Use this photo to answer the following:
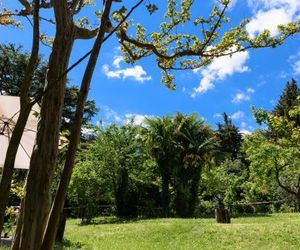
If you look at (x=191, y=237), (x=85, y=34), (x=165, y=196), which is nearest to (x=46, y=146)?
(x=85, y=34)

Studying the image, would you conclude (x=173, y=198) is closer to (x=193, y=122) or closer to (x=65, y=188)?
(x=193, y=122)

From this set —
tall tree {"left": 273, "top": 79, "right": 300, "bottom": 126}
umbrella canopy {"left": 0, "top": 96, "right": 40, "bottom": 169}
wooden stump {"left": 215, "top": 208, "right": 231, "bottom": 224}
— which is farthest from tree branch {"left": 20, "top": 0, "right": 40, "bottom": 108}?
tall tree {"left": 273, "top": 79, "right": 300, "bottom": 126}

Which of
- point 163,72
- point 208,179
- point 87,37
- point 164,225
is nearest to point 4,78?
point 208,179

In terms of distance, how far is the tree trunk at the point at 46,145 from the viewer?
2.09 m

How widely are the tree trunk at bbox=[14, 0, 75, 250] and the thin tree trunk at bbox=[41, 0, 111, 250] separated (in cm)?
15

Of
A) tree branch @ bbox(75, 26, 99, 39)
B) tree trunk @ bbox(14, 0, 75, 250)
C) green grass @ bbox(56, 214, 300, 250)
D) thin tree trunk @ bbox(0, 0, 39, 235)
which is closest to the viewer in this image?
thin tree trunk @ bbox(0, 0, 39, 235)

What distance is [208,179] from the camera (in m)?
28.2

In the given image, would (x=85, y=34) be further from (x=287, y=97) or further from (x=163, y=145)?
(x=287, y=97)

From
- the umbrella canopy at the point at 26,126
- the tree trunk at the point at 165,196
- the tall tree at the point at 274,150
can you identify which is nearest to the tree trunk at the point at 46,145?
the umbrella canopy at the point at 26,126

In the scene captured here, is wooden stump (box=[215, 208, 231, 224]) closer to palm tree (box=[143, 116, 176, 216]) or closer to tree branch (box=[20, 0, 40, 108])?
palm tree (box=[143, 116, 176, 216])

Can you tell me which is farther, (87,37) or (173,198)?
(173,198)

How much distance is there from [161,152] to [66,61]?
2324 cm

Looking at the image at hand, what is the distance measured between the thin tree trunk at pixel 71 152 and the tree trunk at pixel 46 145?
150 millimetres

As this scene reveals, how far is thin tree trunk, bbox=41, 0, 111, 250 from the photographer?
1.72 m
